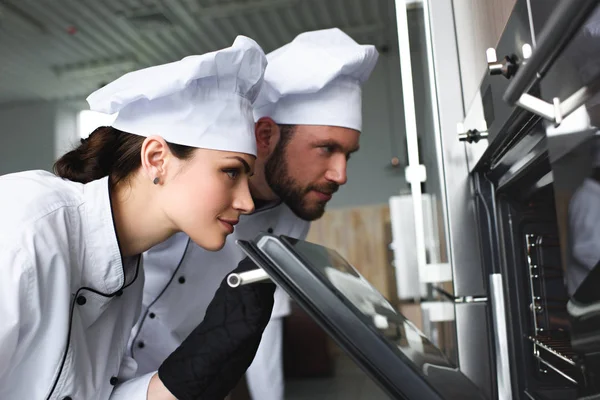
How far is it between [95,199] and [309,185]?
0.68 metres

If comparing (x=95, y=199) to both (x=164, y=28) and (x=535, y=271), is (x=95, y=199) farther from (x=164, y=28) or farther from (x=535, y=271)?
(x=164, y=28)

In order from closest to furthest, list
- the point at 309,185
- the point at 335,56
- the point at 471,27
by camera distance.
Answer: the point at 471,27, the point at 335,56, the point at 309,185

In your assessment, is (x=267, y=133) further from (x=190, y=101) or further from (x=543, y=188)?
(x=543, y=188)

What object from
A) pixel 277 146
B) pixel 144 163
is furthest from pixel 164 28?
pixel 144 163

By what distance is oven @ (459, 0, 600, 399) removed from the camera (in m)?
0.45

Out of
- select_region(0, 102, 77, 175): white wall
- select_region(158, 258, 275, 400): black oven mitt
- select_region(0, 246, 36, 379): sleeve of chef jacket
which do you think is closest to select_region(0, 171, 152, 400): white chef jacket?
select_region(0, 246, 36, 379): sleeve of chef jacket

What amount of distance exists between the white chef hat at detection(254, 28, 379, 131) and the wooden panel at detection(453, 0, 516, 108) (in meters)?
0.31

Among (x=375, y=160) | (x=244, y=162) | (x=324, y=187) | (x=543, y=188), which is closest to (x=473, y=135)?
(x=543, y=188)

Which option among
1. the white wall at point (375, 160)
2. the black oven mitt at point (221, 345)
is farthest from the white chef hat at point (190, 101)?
the white wall at point (375, 160)

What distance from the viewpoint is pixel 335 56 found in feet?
4.99

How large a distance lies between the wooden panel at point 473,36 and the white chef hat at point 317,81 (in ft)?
1.02

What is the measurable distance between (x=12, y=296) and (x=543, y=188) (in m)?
0.77

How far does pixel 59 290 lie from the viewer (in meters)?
0.95

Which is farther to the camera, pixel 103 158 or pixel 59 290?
pixel 103 158
